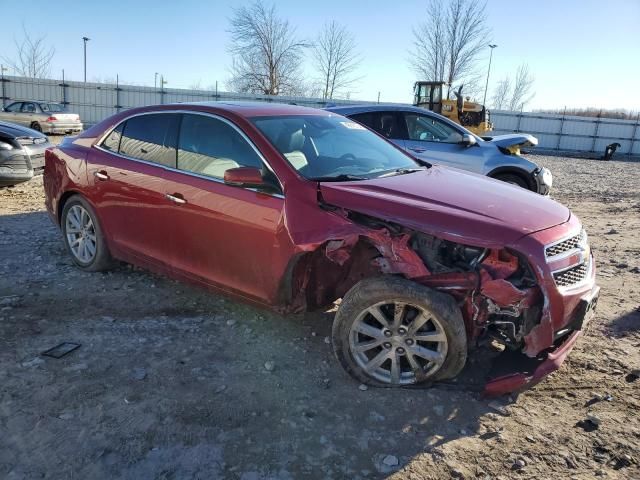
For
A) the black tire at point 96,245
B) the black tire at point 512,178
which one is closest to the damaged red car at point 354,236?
the black tire at point 96,245

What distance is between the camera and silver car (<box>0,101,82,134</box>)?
21.6m

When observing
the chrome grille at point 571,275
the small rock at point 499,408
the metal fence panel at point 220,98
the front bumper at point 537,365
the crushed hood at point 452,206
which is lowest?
the small rock at point 499,408

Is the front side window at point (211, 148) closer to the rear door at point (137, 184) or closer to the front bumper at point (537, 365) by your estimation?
the rear door at point (137, 184)

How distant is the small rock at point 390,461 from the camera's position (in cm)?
260

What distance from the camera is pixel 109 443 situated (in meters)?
2.65

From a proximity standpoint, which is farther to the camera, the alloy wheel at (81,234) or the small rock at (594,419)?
the alloy wheel at (81,234)

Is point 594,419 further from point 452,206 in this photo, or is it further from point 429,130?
point 429,130

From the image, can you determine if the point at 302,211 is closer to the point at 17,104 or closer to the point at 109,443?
the point at 109,443

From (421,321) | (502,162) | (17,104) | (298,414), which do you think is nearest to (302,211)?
(421,321)

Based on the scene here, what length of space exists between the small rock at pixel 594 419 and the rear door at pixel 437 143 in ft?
17.0

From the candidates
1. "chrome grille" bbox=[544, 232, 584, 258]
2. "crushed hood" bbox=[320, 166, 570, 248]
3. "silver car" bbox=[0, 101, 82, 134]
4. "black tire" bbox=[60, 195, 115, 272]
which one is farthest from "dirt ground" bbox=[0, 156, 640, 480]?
"silver car" bbox=[0, 101, 82, 134]

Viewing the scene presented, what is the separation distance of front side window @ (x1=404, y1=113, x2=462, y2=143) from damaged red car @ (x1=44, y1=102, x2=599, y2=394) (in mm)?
3622

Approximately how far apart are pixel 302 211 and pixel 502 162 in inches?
215

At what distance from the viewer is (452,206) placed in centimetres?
317
